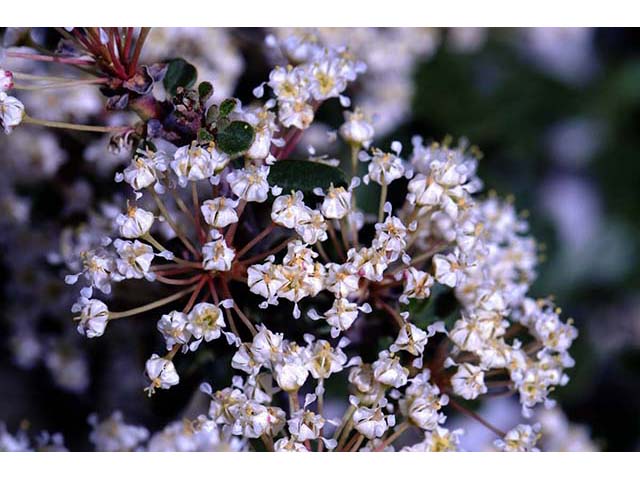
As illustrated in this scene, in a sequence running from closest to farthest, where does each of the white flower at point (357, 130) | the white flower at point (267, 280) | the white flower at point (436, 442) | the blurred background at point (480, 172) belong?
the white flower at point (267, 280) < the white flower at point (436, 442) < the white flower at point (357, 130) < the blurred background at point (480, 172)

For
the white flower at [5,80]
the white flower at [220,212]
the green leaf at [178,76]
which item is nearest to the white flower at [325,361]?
the white flower at [220,212]

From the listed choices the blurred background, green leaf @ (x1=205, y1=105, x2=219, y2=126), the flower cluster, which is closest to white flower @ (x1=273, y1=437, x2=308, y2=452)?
the flower cluster

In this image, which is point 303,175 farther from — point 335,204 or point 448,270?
point 448,270

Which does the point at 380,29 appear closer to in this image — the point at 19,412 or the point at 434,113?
the point at 434,113

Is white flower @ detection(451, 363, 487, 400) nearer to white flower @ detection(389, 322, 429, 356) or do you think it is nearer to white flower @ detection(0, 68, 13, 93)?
white flower @ detection(389, 322, 429, 356)

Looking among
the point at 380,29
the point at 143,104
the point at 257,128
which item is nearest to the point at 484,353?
the point at 257,128

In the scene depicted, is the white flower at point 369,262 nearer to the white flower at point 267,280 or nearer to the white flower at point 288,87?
the white flower at point 267,280

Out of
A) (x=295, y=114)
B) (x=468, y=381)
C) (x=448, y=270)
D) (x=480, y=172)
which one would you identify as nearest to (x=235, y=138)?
(x=295, y=114)
